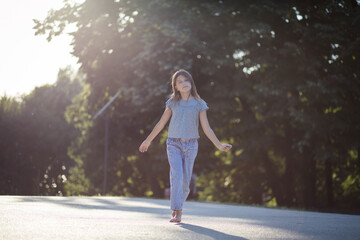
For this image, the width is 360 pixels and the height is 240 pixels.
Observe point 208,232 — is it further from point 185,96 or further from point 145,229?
point 185,96

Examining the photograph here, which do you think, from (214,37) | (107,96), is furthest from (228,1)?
(107,96)

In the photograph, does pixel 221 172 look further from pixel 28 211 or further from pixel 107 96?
pixel 28 211

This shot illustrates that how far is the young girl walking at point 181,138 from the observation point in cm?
678

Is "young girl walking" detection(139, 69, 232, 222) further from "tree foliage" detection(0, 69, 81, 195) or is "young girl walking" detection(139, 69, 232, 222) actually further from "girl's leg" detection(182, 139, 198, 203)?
"tree foliage" detection(0, 69, 81, 195)

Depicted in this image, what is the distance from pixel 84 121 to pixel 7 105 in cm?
581

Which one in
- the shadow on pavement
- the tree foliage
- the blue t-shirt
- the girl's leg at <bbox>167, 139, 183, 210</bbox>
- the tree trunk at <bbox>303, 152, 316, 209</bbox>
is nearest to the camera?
the shadow on pavement

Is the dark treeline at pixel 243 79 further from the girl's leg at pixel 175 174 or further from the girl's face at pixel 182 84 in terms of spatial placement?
the girl's leg at pixel 175 174

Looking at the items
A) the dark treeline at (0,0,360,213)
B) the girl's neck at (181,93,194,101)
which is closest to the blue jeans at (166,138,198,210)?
the girl's neck at (181,93,194,101)

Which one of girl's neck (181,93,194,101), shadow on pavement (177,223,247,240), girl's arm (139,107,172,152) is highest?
girl's neck (181,93,194,101)

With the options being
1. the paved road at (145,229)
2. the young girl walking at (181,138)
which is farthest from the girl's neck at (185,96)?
the paved road at (145,229)

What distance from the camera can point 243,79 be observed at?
19516 mm

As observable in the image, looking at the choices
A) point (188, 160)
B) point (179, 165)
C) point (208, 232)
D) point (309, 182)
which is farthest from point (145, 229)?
point (309, 182)

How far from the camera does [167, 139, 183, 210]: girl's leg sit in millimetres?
6730

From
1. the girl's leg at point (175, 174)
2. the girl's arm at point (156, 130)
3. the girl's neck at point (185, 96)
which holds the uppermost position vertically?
the girl's neck at point (185, 96)
